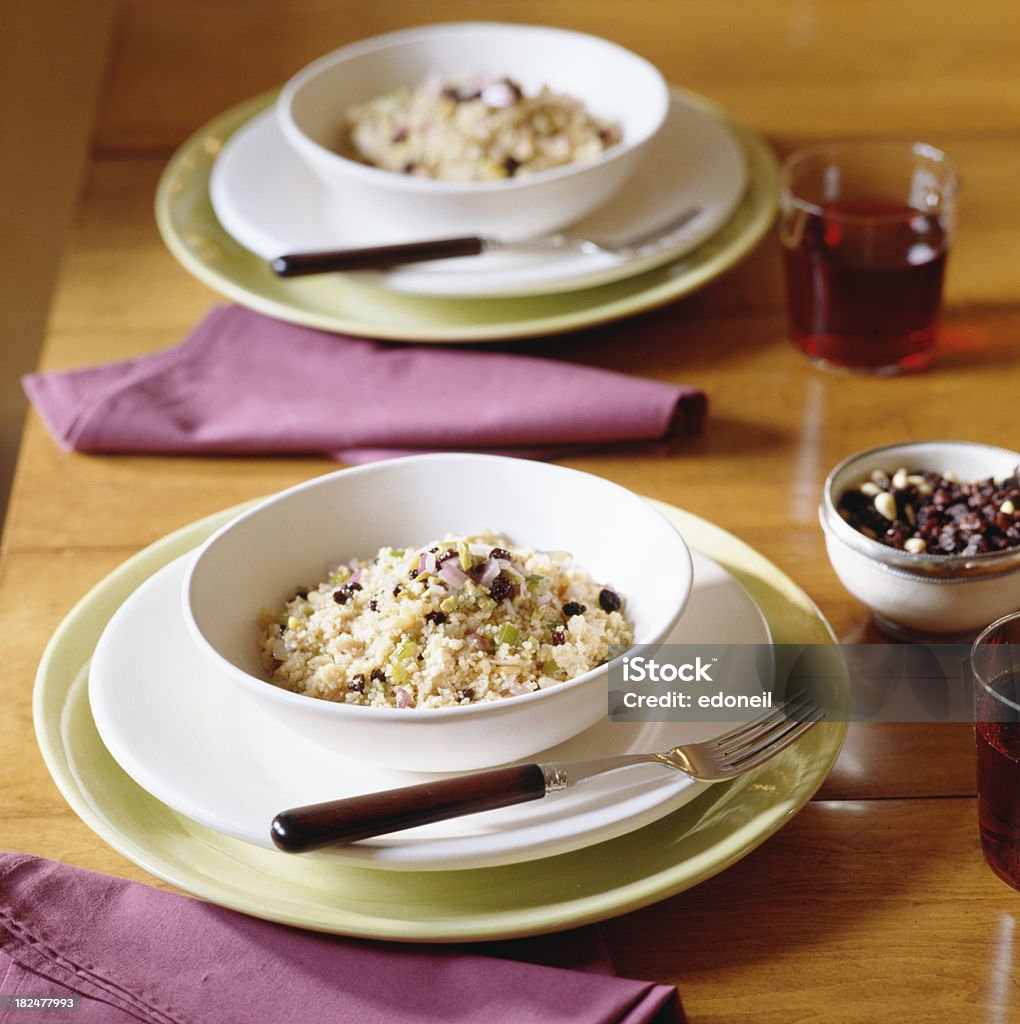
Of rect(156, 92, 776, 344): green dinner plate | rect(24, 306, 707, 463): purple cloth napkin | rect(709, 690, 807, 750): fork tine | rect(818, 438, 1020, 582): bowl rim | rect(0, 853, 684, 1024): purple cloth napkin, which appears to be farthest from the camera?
rect(156, 92, 776, 344): green dinner plate

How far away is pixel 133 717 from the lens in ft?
2.99

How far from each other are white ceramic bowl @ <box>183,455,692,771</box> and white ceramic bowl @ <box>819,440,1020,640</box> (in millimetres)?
177

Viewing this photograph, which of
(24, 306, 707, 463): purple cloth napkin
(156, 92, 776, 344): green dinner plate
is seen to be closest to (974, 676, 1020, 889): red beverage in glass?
(24, 306, 707, 463): purple cloth napkin

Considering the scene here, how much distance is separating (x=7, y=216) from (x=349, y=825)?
9.54 feet

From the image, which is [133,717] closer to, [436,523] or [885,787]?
[436,523]

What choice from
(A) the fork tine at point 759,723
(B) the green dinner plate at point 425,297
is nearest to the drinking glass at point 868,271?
(B) the green dinner plate at point 425,297

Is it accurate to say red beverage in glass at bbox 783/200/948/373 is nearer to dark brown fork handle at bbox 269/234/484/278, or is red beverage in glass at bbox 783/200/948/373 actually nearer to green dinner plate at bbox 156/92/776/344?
green dinner plate at bbox 156/92/776/344

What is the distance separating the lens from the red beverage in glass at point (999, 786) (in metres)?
0.83

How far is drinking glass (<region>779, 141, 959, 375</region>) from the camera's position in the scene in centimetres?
136

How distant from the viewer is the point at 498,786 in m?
0.82

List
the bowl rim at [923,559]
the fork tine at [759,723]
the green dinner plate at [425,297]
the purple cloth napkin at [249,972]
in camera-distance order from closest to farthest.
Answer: the purple cloth napkin at [249,972] < the fork tine at [759,723] < the bowl rim at [923,559] < the green dinner plate at [425,297]

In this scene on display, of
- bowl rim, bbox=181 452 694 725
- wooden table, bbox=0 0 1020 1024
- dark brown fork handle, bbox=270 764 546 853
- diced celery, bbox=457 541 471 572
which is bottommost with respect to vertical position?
wooden table, bbox=0 0 1020 1024

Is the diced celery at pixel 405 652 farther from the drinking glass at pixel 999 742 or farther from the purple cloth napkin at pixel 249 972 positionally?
the drinking glass at pixel 999 742

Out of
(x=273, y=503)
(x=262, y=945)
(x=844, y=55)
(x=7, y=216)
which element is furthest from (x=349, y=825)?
(x=7, y=216)
